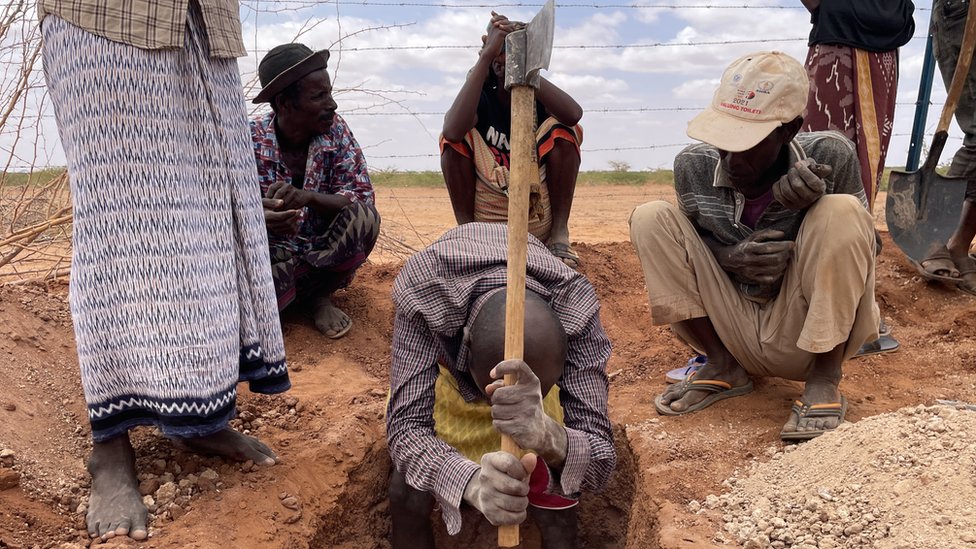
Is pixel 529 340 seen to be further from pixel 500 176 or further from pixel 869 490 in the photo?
pixel 500 176

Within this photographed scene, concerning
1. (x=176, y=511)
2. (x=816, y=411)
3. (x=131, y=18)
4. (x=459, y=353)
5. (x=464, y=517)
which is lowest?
(x=464, y=517)

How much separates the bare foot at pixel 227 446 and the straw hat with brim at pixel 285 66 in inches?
56.6

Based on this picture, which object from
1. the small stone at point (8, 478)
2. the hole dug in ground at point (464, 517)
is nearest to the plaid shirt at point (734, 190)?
the hole dug in ground at point (464, 517)

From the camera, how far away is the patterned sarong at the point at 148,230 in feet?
6.27

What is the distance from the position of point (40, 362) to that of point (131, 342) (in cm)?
100

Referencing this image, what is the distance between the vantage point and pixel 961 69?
3656 mm

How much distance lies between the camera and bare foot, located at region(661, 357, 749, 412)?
277 cm

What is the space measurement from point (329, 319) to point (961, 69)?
303cm

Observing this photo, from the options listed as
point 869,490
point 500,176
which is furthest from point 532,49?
point 500,176

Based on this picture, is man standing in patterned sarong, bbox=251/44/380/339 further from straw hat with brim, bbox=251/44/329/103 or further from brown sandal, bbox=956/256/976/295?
brown sandal, bbox=956/256/976/295

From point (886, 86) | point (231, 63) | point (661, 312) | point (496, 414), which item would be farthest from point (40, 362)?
point (886, 86)

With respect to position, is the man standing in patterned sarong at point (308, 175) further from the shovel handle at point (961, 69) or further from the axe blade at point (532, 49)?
the shovel handle at point (961, 69)

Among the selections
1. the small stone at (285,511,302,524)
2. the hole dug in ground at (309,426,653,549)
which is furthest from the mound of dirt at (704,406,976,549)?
the small stone at (285,511,302,524)

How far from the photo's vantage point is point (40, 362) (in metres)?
Result: 2.70
